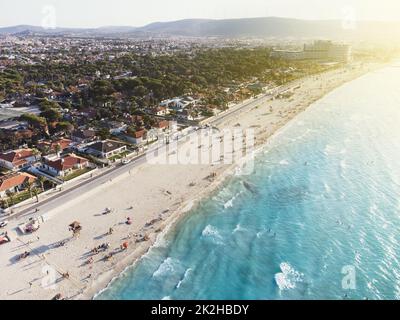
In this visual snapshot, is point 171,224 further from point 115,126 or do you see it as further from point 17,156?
point 115,126

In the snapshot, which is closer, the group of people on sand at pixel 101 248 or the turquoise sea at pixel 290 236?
the turquoise sea at pixel 290 236

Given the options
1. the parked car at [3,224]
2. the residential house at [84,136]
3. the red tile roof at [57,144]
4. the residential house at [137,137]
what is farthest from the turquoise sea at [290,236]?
the red tile roof at [57,144]

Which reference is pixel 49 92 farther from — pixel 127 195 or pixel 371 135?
pixel 371 135

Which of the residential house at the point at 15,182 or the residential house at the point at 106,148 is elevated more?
the residential house at the point at 106,148

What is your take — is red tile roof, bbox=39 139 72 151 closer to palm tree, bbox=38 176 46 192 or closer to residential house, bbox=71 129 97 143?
residential house, bbox=71 129 97 143

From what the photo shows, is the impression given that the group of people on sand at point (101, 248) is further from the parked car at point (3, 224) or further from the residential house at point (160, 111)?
the residential house at point (160, 111)

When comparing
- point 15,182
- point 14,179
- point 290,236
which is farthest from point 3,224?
point 290,236
